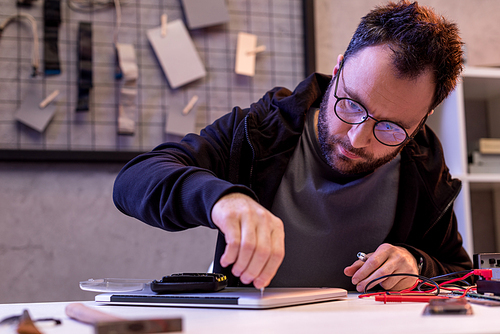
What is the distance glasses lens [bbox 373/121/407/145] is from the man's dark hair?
11 cm

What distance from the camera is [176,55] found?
1671 mm

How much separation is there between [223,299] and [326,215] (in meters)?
0.56

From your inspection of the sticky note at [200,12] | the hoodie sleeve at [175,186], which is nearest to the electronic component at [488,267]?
the hoodie sleeve at [175,186]

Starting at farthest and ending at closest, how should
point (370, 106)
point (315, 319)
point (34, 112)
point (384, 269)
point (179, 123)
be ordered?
point (179, 123)
point (34, 112)
point (370, 106)
point (384, 269)
point (315, 319)

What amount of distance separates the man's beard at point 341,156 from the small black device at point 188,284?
0.50 m

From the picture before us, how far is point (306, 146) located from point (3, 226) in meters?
1.06

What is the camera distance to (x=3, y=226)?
1518mm

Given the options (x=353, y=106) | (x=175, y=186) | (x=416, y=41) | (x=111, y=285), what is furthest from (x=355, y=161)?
(x=111, y=285)

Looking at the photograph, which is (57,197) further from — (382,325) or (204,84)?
(382,325)

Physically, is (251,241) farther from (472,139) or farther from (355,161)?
(472,139)

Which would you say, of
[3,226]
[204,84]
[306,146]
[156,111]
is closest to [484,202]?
[306,146]

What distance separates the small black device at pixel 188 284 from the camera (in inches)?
28.5

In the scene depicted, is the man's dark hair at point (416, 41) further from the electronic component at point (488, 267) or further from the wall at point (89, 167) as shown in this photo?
the wall at point (89, 167)

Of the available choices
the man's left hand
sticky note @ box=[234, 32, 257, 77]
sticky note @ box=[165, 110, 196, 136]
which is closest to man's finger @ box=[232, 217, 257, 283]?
the man's left hand
